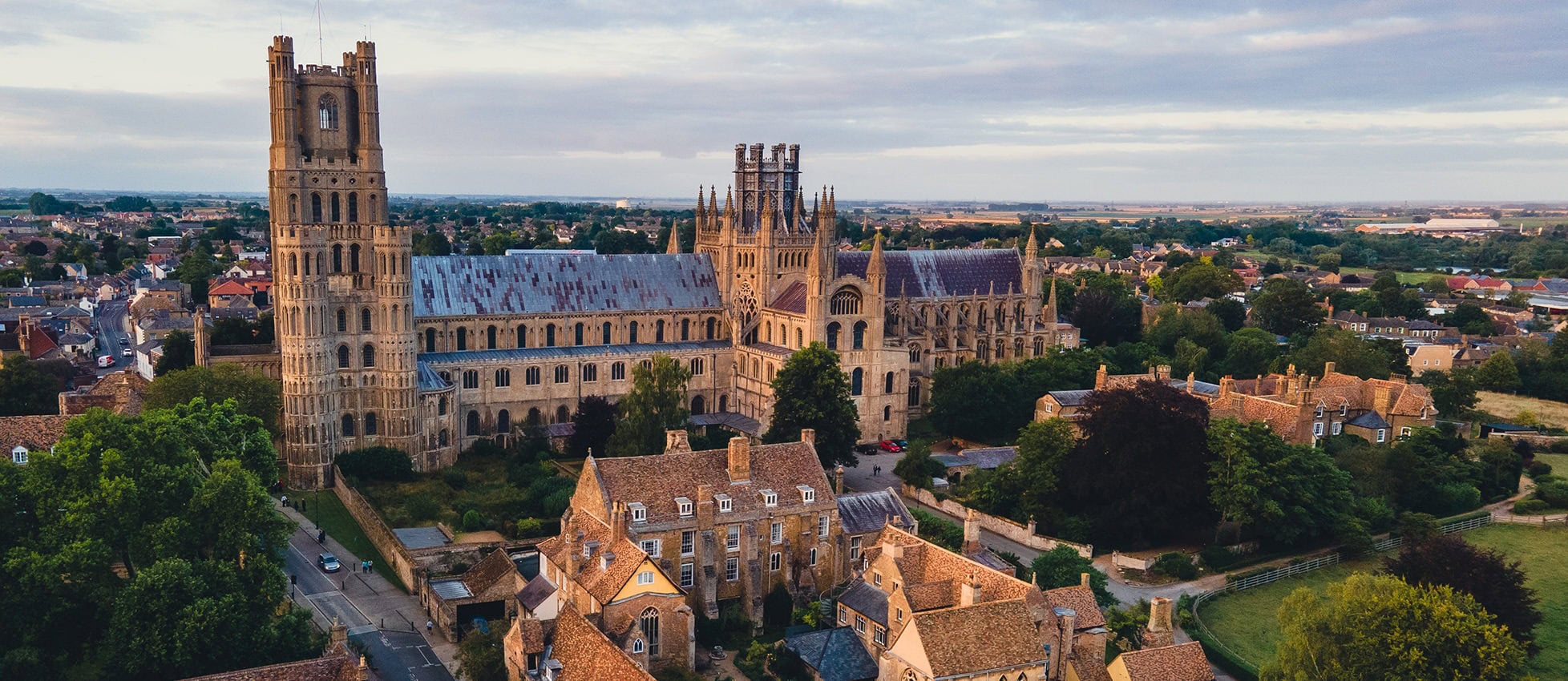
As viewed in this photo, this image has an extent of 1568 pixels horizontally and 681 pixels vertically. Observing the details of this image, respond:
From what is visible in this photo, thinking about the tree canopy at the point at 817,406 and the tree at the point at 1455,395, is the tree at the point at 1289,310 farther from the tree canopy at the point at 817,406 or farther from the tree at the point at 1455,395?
the tree canopy at the point at 817,406

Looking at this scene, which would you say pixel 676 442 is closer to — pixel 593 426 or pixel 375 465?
pixel 593 426

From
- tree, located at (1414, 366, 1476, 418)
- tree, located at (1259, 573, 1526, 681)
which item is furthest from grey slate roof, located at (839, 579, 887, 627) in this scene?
tree, located at (1414, 366, 1476, 418)

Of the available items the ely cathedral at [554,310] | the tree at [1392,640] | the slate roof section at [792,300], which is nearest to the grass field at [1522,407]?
the ely cathedral at [554,310]

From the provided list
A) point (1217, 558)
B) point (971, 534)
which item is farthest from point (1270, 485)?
point (971, 534)

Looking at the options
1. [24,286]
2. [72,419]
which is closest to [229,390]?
[72,419]

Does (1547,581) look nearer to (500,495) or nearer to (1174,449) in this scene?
(1174,449)

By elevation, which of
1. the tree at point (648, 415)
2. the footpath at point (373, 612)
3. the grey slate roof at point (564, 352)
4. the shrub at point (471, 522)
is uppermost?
the grey slate roof at point (564, 352)
